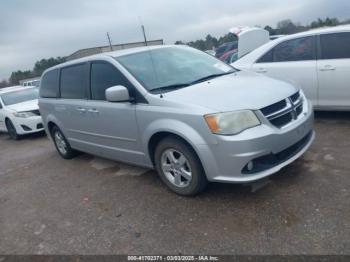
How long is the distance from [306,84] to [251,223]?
3332mm

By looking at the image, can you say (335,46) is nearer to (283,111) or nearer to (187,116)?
(283,111)

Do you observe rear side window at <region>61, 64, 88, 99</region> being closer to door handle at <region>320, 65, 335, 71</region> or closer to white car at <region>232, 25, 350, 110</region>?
white car at <region>232, 25, 350, 110</region>

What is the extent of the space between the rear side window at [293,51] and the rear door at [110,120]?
3.07m

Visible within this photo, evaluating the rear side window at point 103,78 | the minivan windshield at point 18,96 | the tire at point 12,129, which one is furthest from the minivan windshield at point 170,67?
the minivan windshield at point 18,96

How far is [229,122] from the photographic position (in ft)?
10.5

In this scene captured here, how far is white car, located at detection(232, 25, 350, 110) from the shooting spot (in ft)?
17.4

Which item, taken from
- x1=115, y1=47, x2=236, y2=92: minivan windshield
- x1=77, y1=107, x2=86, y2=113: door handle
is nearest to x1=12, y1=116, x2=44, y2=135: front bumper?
x1=77, y1=107, x2=86, y2=113: door handle

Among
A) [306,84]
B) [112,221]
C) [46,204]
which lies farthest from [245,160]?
[306,84]

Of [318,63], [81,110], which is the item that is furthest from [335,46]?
[81,110]

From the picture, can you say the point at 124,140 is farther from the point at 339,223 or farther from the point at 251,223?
the point at 339,223

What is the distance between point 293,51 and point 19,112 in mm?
7158

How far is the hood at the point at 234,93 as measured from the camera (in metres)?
3.31

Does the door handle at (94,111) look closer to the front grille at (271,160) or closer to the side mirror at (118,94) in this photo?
the side mirror at (118,94)

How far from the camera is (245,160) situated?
317 centimetres
